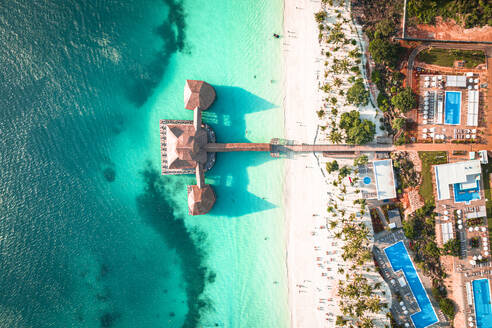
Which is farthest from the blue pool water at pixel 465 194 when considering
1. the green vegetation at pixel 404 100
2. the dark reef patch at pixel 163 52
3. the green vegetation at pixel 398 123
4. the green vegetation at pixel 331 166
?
the dark reef patch at pixel 163 52

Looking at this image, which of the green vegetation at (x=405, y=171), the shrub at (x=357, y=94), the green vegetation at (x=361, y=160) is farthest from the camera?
the green vegetation at (x=405, y=171)

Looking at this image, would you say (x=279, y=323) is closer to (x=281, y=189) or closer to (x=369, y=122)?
(x=281, y=189)

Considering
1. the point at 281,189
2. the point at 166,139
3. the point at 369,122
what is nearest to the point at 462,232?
the point at 369,122

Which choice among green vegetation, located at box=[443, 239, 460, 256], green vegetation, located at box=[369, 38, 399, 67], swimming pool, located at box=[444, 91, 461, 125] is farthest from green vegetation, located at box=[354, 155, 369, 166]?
green vegetation, located at box=[443, 239, 460, 256]

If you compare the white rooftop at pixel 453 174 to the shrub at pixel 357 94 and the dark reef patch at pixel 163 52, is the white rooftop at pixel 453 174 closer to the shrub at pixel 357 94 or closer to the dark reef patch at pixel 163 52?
the shrub at pixel 357 94

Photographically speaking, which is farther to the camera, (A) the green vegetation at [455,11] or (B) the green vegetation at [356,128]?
(B) the green vegetation at [356,128]
